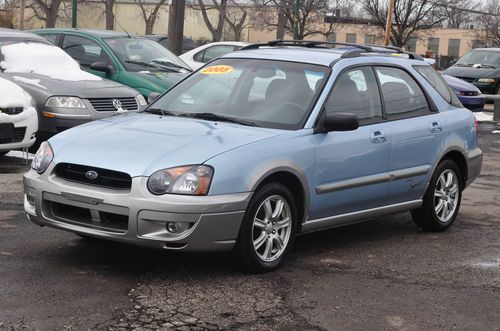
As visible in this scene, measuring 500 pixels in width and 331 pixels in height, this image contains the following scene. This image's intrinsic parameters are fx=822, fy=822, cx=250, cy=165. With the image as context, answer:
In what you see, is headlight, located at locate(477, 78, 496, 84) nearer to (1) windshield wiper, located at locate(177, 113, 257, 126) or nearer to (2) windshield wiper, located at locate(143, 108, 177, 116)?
(2) windshield wiper, located at locate(143, 108, 177, 116)

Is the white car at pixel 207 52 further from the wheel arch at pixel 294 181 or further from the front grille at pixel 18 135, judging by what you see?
the wheel arch at pixel 294 181

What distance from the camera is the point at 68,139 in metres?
5.62

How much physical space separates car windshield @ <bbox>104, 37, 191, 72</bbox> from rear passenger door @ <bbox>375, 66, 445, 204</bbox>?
21.4ft

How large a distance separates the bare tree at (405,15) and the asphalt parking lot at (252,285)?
35952 mm

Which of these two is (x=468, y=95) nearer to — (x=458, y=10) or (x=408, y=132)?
(x=408, y=132)

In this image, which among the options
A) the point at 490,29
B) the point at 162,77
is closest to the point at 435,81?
the point at 162,77

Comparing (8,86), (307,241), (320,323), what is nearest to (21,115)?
(8,86)

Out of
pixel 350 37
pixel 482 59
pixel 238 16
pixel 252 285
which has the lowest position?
pixel 252 285

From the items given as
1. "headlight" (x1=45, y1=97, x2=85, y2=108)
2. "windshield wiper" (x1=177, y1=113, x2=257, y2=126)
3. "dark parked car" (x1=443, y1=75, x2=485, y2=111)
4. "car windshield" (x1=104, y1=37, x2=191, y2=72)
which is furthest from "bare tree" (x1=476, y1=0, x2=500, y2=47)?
"windshield wiper" (x1=177, y1=113, x2=257, y2=126)

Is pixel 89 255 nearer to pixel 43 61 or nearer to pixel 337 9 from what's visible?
pixel 43 61

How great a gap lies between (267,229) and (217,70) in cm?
175

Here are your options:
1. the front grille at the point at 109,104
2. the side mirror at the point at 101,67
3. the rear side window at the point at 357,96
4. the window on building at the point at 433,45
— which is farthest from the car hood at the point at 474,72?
the window on building at the point at 433,45

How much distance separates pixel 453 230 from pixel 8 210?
396 centimetres

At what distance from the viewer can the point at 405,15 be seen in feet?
140
